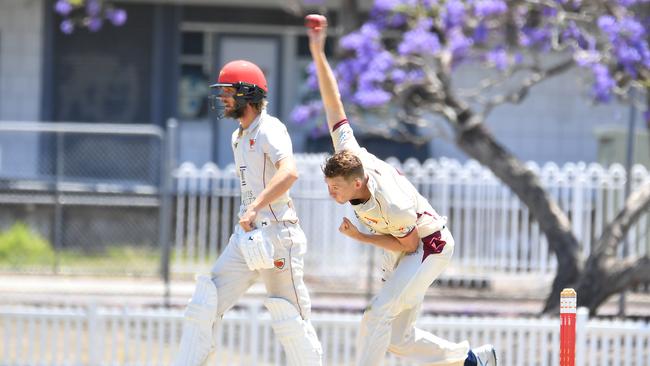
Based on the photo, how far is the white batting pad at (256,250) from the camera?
23.6 feet

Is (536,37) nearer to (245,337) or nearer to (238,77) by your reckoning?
(245,337)

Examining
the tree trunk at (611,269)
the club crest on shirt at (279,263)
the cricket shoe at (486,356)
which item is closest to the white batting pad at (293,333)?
the club crest on shirt at (279,263)

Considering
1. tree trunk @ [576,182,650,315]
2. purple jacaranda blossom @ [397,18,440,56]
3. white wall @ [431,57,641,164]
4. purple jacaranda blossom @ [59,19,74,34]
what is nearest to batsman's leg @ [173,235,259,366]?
tree trunk @ [576,182,650,315]

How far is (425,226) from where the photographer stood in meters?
7.32

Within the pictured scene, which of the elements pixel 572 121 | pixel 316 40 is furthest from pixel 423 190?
pixel 316 40

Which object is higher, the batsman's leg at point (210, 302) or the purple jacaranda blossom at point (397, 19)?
the purple jacaranda blossom at point (397, 19)

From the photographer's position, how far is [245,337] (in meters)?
10.2

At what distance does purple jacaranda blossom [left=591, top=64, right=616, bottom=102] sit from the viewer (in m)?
13.0

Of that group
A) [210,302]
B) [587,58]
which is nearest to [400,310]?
[210,302]

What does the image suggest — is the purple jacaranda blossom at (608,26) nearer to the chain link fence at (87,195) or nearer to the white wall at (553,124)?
the chain link fence at (87,195)

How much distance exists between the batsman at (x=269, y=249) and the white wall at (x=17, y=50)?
12.8 metres

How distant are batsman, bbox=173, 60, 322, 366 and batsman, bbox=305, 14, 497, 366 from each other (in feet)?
1.16

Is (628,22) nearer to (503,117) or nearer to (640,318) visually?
(640,318)

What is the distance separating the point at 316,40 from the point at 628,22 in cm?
578
